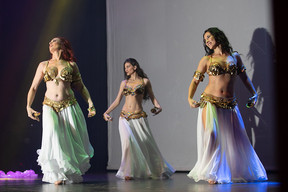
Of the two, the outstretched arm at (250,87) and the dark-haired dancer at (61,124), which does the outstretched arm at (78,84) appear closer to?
the dark-haired dancer at (61,124)

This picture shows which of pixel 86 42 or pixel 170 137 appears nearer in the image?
pixel 170 137

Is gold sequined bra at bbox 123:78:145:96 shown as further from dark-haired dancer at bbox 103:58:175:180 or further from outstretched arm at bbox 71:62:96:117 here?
outstretched arm at bbox 71:62:96:117

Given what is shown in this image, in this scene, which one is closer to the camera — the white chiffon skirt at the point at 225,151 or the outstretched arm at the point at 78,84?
the white chiffon skirt at the point at 225,151

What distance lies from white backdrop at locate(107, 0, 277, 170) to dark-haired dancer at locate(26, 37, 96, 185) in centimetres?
275

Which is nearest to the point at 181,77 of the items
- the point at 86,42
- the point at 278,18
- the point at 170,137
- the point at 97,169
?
Result: the point at 170,137

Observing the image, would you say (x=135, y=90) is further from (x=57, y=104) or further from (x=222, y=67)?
(x=222, y=67)

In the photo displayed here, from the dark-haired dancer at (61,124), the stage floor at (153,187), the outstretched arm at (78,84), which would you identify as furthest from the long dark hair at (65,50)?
the stage floor at (153,187)

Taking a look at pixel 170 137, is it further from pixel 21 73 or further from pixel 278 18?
pixel 278 18

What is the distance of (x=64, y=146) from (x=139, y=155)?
1.46 meters

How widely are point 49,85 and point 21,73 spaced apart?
2.18 meters

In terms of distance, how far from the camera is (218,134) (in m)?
4.46

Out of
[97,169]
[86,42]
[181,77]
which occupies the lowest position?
[97,169]

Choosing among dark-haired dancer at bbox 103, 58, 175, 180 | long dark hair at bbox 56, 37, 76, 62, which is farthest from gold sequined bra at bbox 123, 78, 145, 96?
long dark hair at bbox 56, 37, 76, 62

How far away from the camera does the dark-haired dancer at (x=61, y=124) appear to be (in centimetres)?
453
